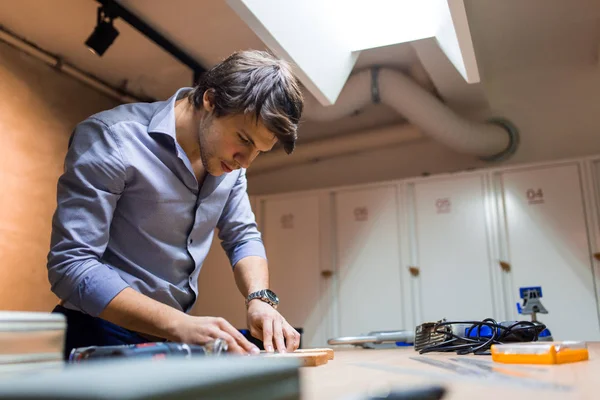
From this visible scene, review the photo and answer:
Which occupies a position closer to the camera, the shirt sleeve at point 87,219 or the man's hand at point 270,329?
the shirt sleeve at point 87,219

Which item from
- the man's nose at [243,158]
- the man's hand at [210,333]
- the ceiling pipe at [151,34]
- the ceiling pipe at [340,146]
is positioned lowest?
the man's hand at [210,333]

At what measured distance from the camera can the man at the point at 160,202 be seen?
3.21 ft

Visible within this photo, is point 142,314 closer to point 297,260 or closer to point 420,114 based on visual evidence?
point 297,260

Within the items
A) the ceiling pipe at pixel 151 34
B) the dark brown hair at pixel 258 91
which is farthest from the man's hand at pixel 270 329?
the ceiling pipe at pixel 151 34

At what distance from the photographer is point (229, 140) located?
125 cm

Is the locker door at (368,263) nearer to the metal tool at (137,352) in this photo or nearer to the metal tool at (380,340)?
the metal tool at (380,340)

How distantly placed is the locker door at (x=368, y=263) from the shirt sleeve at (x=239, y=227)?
1.85 meters

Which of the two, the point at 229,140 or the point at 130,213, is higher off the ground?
the point at 229,140

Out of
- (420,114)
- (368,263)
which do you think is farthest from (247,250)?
(420,114)

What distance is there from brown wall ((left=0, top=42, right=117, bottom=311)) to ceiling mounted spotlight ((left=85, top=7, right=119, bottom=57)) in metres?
0.66

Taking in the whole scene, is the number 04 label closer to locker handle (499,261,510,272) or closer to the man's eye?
locker handle (499,261,510,272)

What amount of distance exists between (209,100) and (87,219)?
43cm

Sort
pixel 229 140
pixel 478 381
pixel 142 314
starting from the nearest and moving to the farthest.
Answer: pixel 478 381, pixel 142 314, pixel 229 140

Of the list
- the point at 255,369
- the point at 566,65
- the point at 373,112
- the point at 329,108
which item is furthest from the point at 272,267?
the point at 255,369
